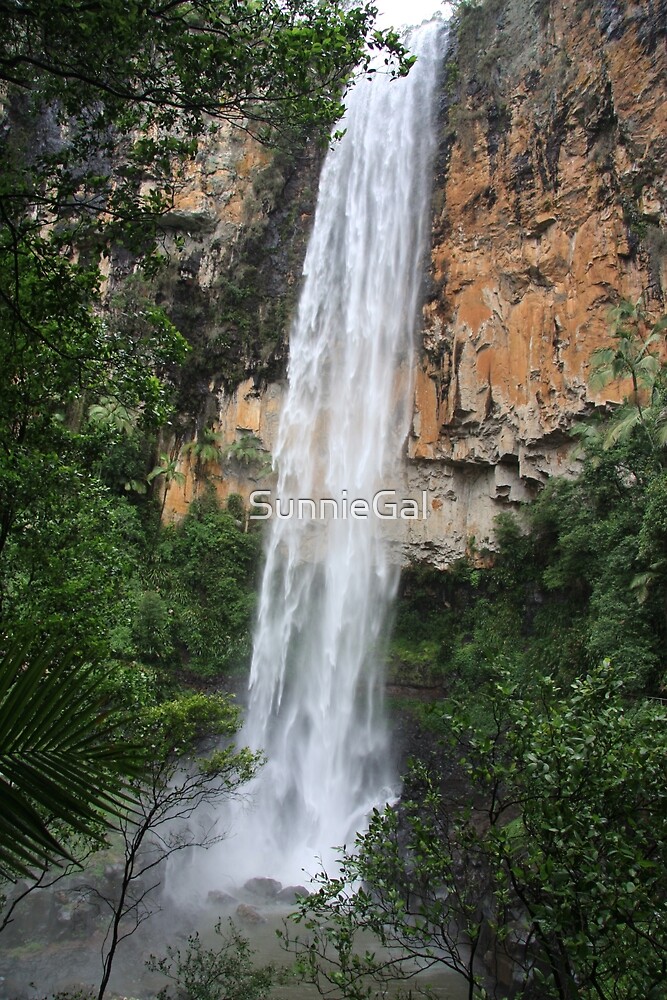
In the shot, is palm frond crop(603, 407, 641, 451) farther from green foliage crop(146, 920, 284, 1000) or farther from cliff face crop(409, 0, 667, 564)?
green foliage crop(146, 920, 284, 1000)

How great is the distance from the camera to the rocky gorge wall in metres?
14.0

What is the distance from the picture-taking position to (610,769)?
3.05 metres

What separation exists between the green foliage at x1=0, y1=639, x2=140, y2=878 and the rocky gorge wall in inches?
552

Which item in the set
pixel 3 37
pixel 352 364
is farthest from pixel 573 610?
pixel 3 37

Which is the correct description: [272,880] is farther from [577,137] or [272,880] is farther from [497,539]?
[577,137]

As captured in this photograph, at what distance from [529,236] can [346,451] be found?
22.0 feet

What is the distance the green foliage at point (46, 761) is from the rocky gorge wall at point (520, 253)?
46.0 ft

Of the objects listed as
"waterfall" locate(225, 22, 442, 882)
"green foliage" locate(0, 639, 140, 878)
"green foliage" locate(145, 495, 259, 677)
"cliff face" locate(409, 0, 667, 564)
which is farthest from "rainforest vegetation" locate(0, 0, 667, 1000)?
"green foliage" locate(145, 495, 259, 677)

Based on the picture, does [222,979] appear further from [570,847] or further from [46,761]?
[46,761]

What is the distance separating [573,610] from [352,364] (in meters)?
8.61

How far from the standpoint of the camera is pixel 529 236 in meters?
16.1

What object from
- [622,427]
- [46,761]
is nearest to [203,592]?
[622,427]

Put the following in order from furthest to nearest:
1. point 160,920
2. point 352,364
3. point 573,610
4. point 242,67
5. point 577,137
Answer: point 352,364
point 577,137
point 573,610
point 160,920
point 242,67

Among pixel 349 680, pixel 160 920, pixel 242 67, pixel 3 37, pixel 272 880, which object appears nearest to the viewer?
pixel 3 37
